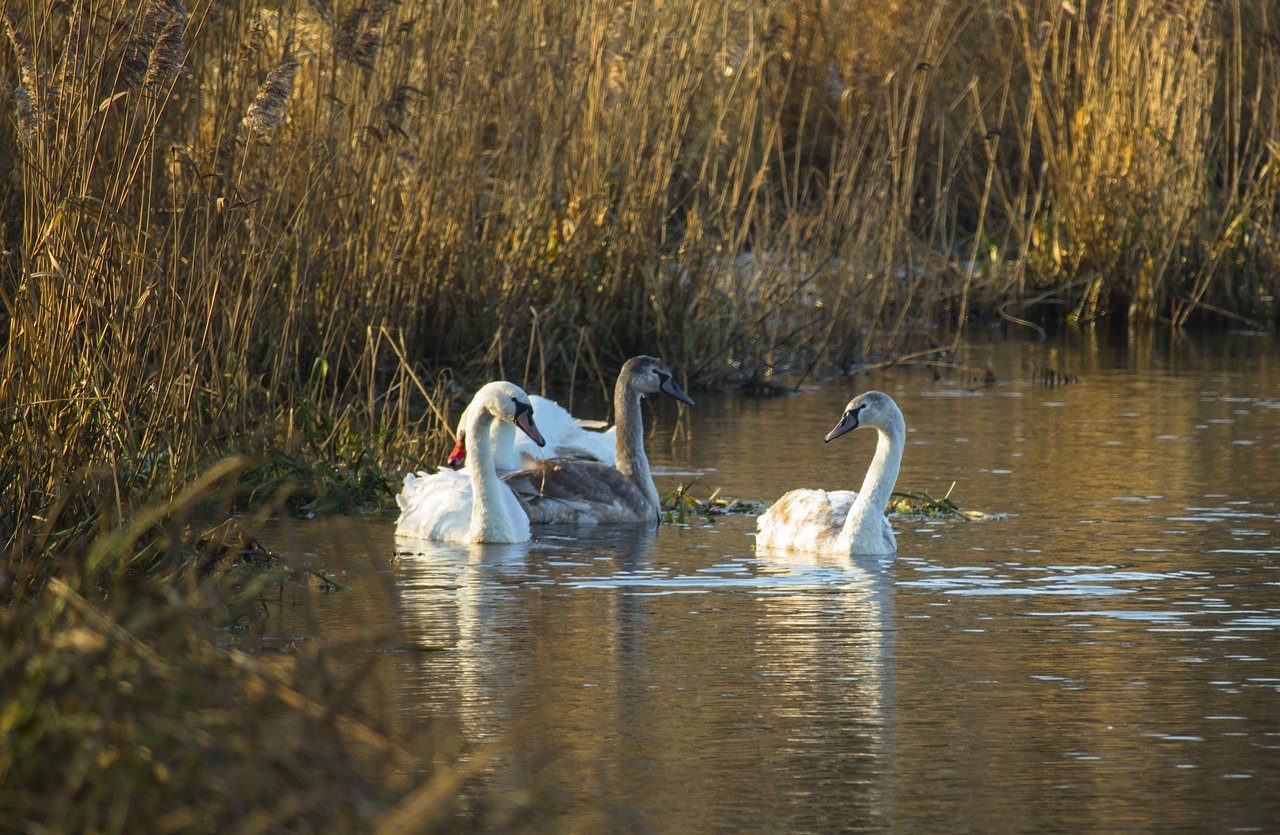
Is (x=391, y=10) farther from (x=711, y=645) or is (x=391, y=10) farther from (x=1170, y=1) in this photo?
(x=1170, y=1)

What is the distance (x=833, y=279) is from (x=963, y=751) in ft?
30.5

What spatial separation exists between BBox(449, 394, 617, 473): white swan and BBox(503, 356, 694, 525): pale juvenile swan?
9.6 inches

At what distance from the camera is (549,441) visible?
10.8 meters

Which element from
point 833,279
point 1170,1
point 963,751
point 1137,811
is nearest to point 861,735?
point 963,751

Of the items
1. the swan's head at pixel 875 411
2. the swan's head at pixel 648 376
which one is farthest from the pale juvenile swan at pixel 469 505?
the swan's head at pixel 875 411

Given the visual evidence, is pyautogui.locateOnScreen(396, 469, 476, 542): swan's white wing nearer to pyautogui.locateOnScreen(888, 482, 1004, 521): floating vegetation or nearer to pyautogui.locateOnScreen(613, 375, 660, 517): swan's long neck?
pyautogui.locateOnScreen(613, 375, 660, 517): swan's long neck

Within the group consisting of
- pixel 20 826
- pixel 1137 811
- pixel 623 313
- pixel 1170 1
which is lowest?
pixel 1137 811

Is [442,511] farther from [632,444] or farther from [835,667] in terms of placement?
[835,667]

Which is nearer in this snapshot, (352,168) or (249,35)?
(249,35)

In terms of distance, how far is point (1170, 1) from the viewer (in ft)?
52.1

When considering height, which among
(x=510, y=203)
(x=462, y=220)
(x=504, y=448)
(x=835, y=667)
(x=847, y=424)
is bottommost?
(x=835, y=667)

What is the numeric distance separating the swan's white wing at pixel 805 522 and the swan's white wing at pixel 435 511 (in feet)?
3.88

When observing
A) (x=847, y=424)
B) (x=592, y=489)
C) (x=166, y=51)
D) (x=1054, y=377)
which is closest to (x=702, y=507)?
(x=592, y=489)

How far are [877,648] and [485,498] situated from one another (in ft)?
8.64
